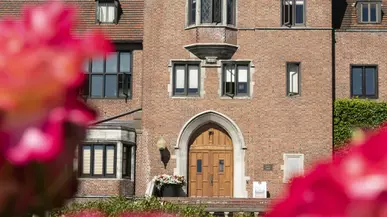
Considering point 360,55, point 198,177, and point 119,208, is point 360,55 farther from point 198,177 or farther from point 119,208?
point 119,208

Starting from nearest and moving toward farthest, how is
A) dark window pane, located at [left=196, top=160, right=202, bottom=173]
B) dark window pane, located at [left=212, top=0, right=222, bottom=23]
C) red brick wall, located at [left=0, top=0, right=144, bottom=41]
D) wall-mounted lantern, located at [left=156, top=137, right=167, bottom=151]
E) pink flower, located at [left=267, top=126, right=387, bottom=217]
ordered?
pink flower, located at [left=267, top=126, right=387, bottom=217] < wall-mounted lantern, located at [left=156, top=137, right=167, bottom=151] < dark window pane, located at [left=212, top=0, right=222, bottom=23] < dark window pane, located at [left=196, top=160, right=202, bottom=173] < red brick wall, located at [left=0, top=0, right=144, bottom=41]

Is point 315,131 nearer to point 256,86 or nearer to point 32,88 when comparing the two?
point 256,86

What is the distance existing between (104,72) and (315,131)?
27.1ft

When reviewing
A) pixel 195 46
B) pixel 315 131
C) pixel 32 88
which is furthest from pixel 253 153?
pixel 32 88

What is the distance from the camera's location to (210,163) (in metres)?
29.5

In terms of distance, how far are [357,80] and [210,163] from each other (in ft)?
20.6

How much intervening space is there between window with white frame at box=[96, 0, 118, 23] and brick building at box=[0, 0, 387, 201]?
2172 mm

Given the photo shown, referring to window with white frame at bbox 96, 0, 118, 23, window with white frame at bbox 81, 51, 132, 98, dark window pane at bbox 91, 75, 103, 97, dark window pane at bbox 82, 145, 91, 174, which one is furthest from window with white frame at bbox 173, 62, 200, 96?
window with white frame at bbox 96, 0, 118, 23

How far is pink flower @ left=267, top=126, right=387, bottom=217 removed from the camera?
966mm

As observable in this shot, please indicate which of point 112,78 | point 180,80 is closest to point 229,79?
point 180,80

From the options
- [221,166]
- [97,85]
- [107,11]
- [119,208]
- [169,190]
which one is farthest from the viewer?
[107,11]

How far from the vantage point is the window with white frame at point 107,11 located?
103 ft

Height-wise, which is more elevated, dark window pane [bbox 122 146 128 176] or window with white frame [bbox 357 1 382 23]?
window with white frame [bbox 357 1 382 23]

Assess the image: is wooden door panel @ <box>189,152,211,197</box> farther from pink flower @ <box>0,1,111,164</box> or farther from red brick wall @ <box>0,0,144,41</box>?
pink flower @ <box>0,1,111,164</box>
